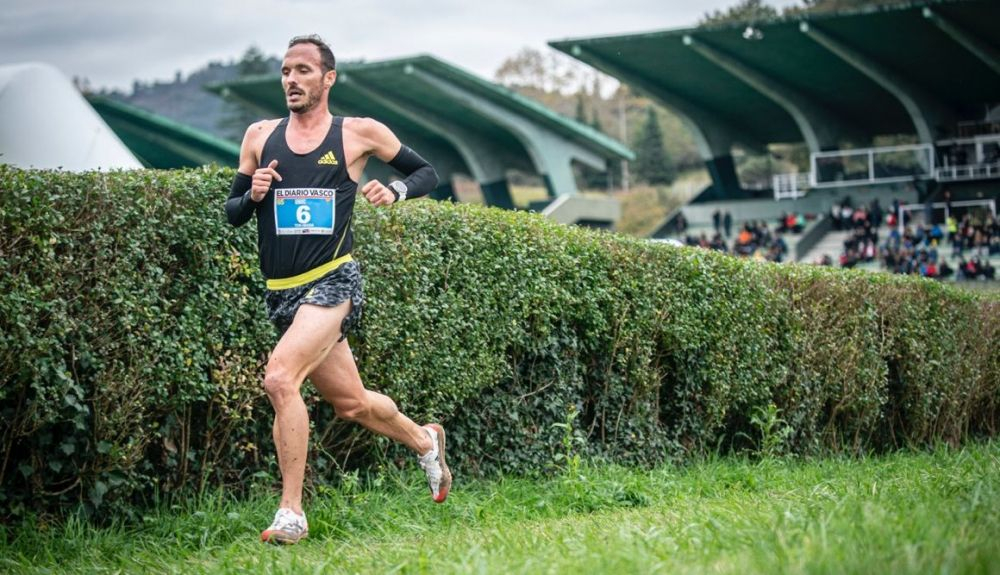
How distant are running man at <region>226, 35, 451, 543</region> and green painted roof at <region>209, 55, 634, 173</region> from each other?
43905mm

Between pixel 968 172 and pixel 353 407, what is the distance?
50730mm

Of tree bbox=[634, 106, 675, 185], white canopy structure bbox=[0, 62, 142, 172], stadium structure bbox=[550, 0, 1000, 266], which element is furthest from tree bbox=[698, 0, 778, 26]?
white canopy structure bbox=[0, 62, 142, 172]

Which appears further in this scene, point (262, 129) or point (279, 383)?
point (262, 129)

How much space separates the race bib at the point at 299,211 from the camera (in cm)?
616

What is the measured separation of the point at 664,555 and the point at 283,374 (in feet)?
7.38

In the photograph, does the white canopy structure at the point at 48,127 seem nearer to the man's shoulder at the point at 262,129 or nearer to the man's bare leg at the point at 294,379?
the man's shoulder at the point at 262,129

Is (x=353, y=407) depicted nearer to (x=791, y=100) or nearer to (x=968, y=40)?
(x=968, y=40)

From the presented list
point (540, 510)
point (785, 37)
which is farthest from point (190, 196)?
point (785, 37)

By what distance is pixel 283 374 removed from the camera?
596 centimetres

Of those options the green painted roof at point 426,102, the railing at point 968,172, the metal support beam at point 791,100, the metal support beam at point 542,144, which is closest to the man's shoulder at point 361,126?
the green painted roof at point 426,102

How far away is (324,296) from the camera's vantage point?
614 cm

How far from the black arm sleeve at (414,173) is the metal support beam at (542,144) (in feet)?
152

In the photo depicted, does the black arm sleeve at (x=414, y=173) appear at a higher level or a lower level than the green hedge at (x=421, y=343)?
higher

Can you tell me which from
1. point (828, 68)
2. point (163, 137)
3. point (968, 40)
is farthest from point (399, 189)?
point (163, 137)
